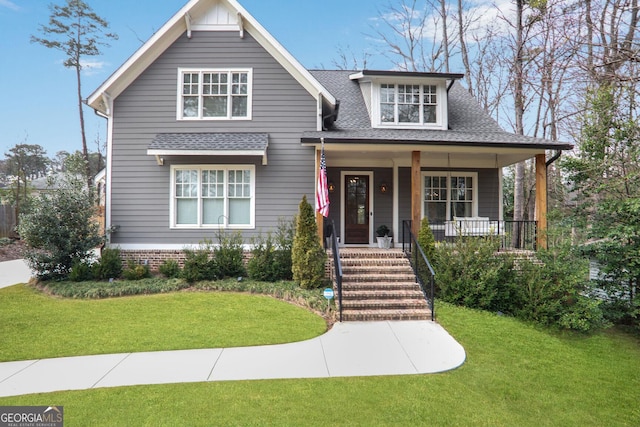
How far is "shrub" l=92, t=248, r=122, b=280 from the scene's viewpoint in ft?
28.9

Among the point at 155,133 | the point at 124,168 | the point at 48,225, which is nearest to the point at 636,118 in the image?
the point at 155,133

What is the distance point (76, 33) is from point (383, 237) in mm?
24247

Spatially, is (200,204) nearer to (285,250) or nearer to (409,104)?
(285,250)

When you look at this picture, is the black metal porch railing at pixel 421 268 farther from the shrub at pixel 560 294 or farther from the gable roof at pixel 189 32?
the gable roof at pixel 189 32

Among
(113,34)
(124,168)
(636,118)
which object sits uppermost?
(113,34)

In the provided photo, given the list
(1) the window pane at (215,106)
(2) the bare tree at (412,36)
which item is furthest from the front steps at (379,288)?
(2) the bare tree at (412,36)

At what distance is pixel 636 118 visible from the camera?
7.34 m

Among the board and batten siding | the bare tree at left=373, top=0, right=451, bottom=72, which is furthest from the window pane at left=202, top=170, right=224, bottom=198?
the bare tree at left=373, top=0, right=451, bottom=72

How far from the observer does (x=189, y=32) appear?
9.71m

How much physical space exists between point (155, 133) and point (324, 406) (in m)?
9.05

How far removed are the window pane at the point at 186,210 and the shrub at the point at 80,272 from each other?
2528 millimetres

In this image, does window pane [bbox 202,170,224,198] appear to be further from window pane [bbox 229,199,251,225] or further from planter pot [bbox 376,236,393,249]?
planter pot [bbox 376,236,393,249]

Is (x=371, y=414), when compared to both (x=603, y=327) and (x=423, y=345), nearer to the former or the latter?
(x=423, y=345)

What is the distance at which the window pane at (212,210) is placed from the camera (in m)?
9.84
